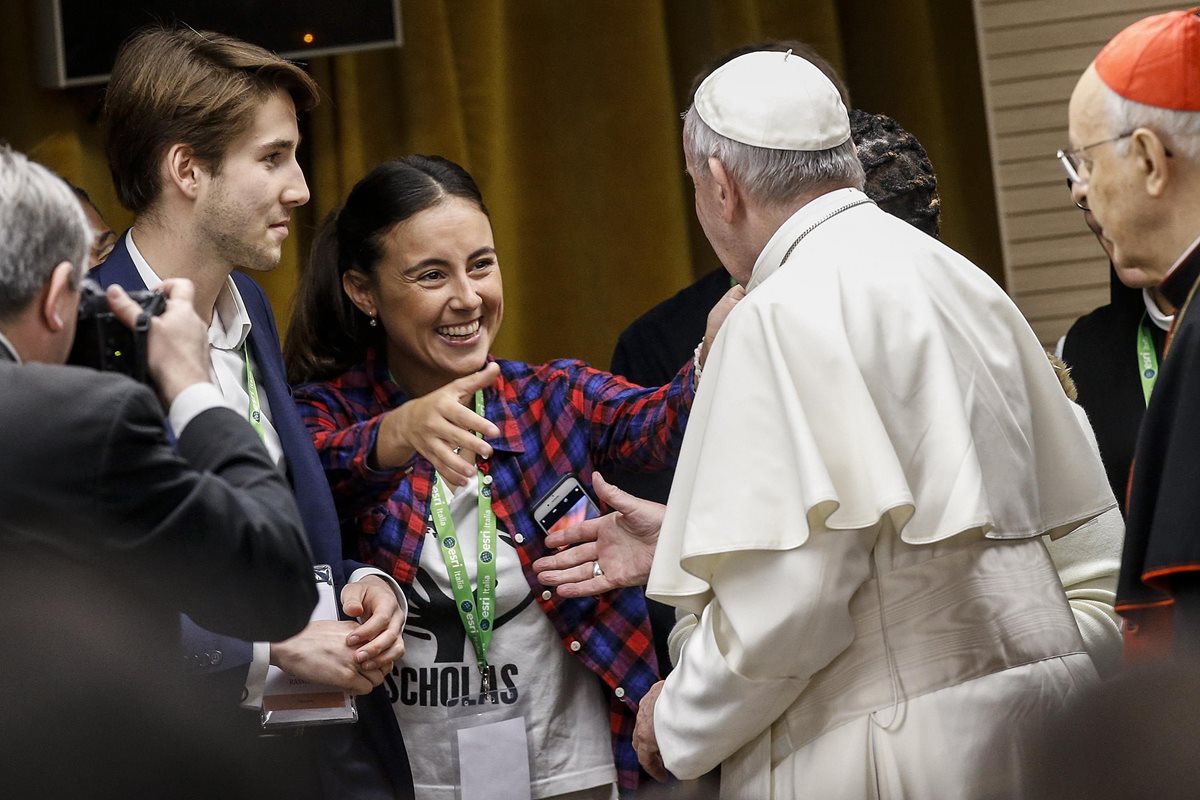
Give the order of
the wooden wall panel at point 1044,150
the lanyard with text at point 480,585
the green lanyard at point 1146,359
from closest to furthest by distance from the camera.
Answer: the lanyard with text at point 480,585 < the green lanyard at point 1146,359 < the wooden wall panel at point 1044,150

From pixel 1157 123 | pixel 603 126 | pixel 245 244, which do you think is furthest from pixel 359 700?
pixel 603 126

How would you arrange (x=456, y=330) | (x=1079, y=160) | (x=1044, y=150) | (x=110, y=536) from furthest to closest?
(x=1044, y=150) < (x=456, y=330) < (x=1079, y=160) < (x=110, y=536)

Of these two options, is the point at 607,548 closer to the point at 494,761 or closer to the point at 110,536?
the point at 494,761

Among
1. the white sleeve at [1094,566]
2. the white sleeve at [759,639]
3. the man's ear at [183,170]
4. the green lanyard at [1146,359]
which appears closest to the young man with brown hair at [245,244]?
the man's ear at [183,170]

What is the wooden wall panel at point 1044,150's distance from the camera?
461 cm

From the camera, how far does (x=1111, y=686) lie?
0.99m

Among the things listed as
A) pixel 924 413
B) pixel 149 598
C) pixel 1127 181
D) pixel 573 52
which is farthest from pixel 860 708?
pixel 573 52

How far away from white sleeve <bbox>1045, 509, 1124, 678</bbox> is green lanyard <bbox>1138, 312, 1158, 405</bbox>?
33.8 inches

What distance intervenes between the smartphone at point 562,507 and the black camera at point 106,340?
106 cm

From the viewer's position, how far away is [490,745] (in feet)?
9.45

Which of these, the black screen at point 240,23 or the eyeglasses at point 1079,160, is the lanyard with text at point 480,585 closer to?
the eyeglasses at point 1079,160

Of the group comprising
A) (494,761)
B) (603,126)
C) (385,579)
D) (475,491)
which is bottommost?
(494,761)

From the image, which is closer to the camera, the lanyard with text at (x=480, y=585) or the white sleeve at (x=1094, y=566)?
the white sleeve at (x=1094, y=566)

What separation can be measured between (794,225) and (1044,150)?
2.52m
